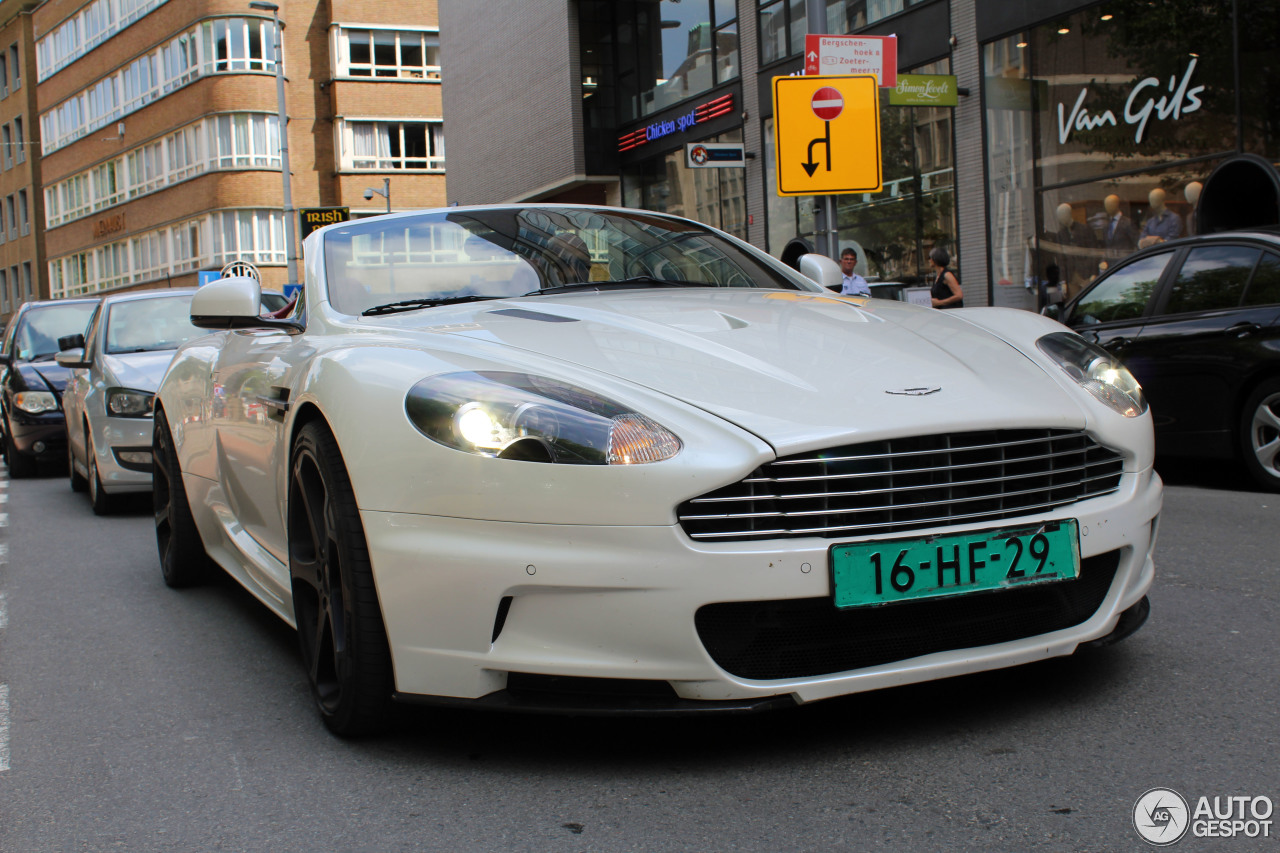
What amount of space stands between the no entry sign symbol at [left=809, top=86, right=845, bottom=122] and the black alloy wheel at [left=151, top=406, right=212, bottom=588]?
665 centimetres

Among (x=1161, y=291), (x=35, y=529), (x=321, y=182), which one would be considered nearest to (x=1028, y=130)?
(x=1161, y=291)

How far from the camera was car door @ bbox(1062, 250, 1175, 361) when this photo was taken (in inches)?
297

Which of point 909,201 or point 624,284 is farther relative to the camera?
point 909,201

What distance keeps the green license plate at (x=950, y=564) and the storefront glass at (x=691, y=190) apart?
1776 centimetres

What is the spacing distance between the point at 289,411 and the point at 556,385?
0.96 m

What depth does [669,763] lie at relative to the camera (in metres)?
2.74

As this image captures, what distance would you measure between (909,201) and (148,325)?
11.0 metres

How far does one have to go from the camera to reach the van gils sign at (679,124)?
69.8 ft

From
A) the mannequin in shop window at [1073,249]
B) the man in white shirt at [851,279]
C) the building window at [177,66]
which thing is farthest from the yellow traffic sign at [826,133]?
the building window at [177,66]

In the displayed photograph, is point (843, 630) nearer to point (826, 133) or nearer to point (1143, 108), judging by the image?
point (826, 133)

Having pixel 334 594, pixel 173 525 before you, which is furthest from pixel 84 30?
pixel 334 594

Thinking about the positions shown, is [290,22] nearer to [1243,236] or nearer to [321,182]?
[321,182]

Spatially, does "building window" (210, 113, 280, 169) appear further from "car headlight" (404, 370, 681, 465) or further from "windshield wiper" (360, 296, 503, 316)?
"car headlight" (404, 370, 681, 465)

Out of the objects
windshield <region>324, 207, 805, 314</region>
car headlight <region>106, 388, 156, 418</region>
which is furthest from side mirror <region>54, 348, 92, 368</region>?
windshield <region>324, 207, 805, 314</region>
